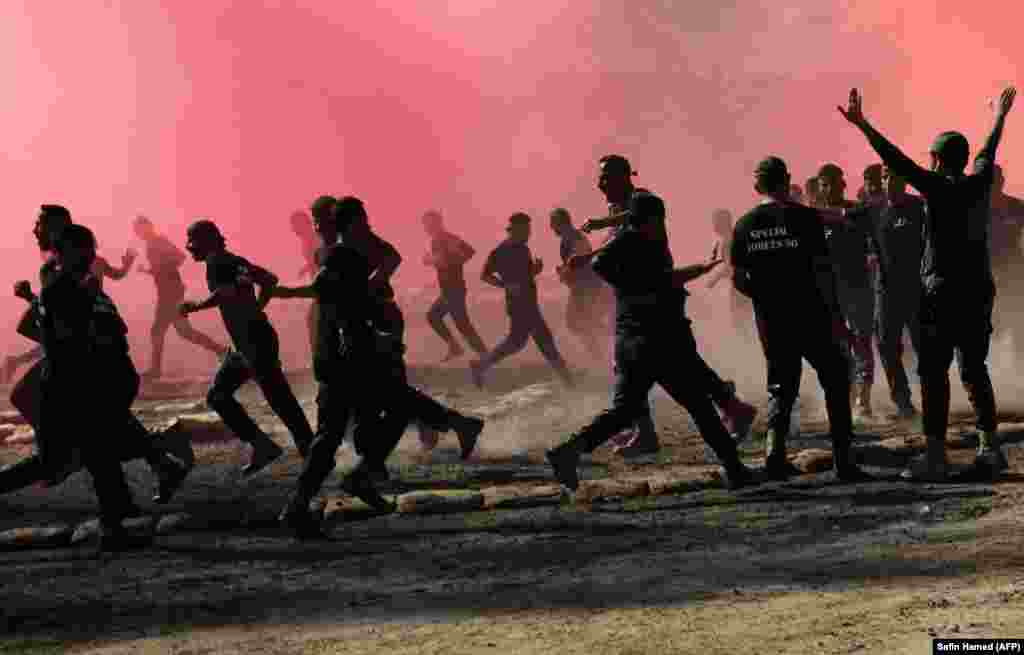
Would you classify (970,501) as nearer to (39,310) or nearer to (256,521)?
(256,521)

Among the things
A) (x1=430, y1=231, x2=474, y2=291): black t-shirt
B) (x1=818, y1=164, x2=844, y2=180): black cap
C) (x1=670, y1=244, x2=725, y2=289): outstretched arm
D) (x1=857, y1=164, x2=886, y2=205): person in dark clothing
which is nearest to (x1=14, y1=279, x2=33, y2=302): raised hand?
(x1=670, y1=244, x2=725, y2=289): outstretched arm

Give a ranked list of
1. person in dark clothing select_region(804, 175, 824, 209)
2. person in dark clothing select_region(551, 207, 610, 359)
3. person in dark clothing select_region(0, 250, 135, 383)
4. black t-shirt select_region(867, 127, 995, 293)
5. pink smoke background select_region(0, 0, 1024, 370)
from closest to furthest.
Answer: black t-shirt select_region(867, 127, 995, 293)
person in dark clothing select_region(804, 175, 824, 209)
person in dark clothing select_region(0, 250, 135, 383)
person in dark clothing select_region(551, 207, 610, 359)
pink smoke background select_region(0, 0, 1024, 370)

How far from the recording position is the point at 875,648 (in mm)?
4324

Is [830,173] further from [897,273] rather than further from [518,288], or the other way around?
[518,288]

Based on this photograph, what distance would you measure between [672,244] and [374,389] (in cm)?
2465

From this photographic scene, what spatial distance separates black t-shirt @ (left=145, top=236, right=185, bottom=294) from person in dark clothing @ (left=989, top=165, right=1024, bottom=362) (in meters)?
9.07

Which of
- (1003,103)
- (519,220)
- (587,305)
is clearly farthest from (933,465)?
(587,305)

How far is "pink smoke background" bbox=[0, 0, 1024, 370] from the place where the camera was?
33.7 m

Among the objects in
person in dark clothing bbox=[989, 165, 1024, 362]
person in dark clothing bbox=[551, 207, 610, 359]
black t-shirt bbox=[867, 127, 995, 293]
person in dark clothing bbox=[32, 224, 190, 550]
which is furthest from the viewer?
person in dark clothing bbox=[551, 207, 610, 359]

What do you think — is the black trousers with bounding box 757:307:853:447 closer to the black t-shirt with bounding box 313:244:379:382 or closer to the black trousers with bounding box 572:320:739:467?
the black trousers with bounding box 572:320:739:467

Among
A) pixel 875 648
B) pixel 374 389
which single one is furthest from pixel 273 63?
pixel 875 648

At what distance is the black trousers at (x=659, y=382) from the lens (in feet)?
24.6

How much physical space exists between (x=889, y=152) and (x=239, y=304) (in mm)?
4318

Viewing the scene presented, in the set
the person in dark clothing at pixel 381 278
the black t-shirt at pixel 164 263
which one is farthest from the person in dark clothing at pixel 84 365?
the black t-shirt at pixel 164 263
